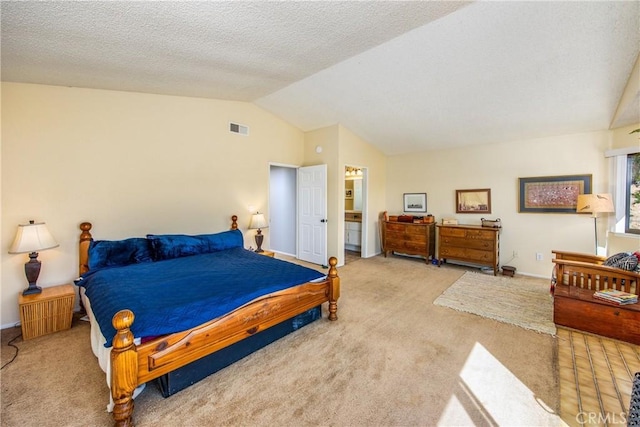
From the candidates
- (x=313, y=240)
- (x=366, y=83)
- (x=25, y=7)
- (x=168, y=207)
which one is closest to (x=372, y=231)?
(x=313, y=240)

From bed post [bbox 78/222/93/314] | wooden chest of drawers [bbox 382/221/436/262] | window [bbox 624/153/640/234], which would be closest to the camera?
bed post [bbox 78/222/93/314]

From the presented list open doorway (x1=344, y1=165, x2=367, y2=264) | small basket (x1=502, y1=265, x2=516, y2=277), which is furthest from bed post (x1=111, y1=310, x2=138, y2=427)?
small basket (x1=502, y1=265, x2=516, y2=277)

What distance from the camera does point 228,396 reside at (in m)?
1.78

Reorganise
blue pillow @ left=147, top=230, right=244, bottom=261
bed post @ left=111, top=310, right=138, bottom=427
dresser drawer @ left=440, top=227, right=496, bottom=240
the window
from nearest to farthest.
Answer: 1. bed post @ left=111, top=310, right=138, bottom=427
2. blue pillow @ left=147, top=230, right=244, bottom=261
3. the window
4. dresser drawer @ left=440, top=227, right=496, bottom=240

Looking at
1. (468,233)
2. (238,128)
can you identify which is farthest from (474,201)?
(238,128)

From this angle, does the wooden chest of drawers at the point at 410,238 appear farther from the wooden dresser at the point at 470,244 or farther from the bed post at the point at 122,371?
the bed post at the point at 122,371

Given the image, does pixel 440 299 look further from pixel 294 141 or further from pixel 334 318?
pixel 294 141

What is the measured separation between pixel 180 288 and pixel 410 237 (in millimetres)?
4447

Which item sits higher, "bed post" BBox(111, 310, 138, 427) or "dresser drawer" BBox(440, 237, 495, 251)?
"dresser drawer" BBox(440, 237, 495, 251)

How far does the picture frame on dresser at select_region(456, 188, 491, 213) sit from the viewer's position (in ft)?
16.0

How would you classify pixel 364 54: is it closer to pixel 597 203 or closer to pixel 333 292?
pixel 333 292

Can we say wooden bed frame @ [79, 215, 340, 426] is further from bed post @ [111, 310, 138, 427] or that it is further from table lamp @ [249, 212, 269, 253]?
table lamp @ [249, 212, 269, 253]

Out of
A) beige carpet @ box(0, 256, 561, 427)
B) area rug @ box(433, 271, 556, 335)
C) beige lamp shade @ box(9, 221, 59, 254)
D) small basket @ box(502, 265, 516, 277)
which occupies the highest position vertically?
beige lamp shade @ box(9, 221, 59, 254)

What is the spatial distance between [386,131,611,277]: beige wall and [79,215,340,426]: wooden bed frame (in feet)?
12.2
